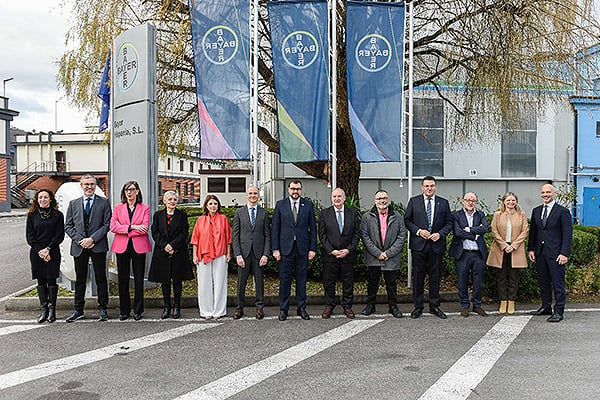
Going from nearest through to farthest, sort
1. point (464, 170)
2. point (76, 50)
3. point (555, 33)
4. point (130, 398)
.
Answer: point (130, 398) → point (555, 33) → point (76, 50) → point (464, 170)

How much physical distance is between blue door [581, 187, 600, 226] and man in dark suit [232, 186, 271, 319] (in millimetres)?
19072

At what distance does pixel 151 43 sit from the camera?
9.59 m

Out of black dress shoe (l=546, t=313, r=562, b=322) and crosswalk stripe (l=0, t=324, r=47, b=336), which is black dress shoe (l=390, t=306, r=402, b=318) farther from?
crosswalk stripe (l=0, t=324, r=47, b=336)

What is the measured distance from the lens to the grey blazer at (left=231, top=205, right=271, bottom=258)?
8.21 m

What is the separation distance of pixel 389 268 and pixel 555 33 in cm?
616

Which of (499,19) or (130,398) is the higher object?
(499,19)

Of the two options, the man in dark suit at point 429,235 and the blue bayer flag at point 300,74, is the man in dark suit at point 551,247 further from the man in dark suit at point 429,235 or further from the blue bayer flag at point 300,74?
the blue bayer flag at point 300,74

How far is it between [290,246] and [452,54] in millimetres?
6205

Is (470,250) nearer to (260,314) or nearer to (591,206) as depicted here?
(260,314)

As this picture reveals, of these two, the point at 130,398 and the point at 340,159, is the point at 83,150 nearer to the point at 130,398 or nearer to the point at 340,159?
the point at 340,159

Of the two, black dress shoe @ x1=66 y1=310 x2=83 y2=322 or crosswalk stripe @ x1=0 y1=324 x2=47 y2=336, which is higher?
black dress shoe @ x1=66 y1=310 x2=83 y2=322

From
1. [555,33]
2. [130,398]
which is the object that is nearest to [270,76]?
[555,33]

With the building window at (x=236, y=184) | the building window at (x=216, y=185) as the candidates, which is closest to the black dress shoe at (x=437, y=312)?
the building window at (x=236, y=184)

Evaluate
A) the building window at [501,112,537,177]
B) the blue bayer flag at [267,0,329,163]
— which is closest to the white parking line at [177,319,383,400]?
the blue bayer flag at [267,0,329,163]
